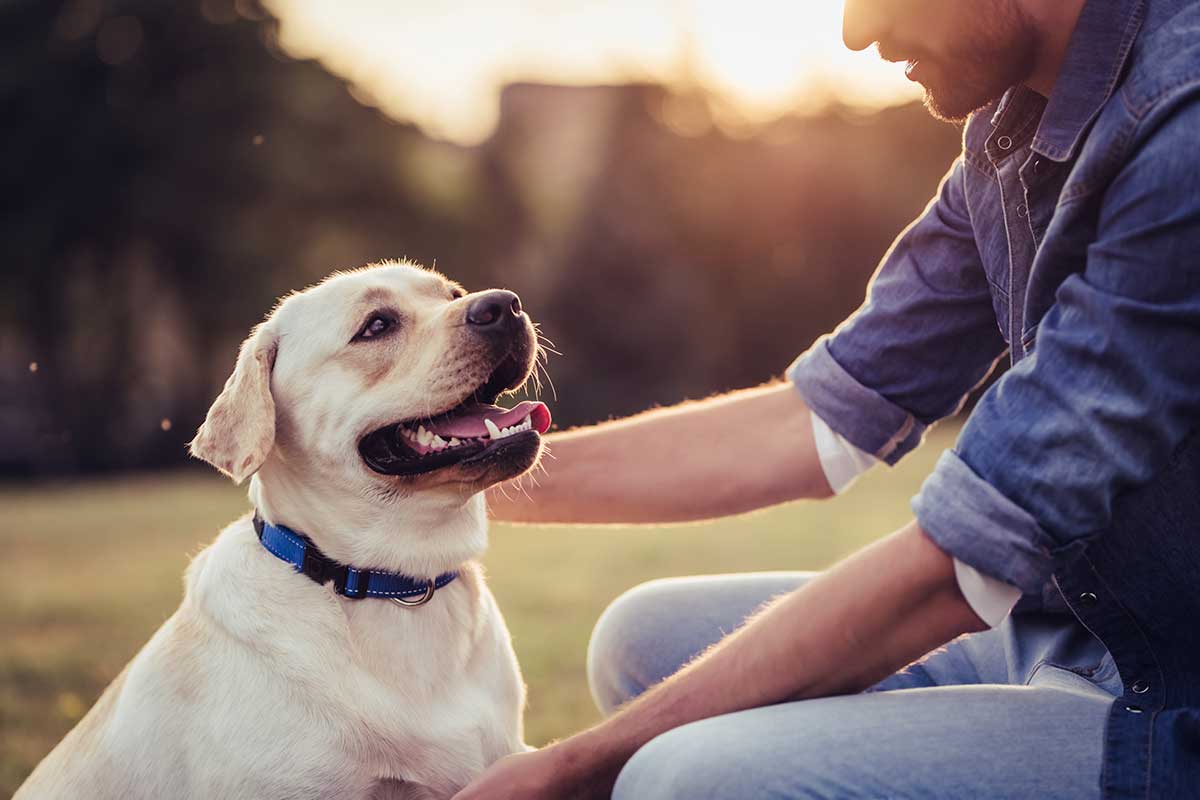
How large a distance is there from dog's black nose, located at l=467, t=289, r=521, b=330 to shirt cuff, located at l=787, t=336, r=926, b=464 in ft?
2.62

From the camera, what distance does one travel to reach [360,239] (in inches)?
989

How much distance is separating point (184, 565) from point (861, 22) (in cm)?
847

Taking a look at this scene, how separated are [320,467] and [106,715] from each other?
0.78 m

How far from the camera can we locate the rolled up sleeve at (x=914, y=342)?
278 cm

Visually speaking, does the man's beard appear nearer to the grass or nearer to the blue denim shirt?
the blue denim shirt

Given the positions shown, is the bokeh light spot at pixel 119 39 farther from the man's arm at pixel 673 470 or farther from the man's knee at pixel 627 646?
the man's knee at pixel 627 646

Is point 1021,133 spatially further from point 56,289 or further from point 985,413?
point 56,289

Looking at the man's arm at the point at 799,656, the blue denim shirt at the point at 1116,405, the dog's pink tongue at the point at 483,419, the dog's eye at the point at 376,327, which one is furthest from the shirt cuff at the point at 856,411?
the dog's eye at the point at 376,327

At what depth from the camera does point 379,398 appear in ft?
9.59

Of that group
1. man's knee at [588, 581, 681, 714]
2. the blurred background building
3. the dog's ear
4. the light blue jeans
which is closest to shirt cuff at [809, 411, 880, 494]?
man's knee at [588, 581, 681, 714]

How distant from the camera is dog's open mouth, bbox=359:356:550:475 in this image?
2.76 m

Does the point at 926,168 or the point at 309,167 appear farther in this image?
the point at 926,168

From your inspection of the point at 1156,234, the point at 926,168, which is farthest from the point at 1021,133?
the point at 926,168

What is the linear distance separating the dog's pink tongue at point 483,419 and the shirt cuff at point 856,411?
0.72 metres
